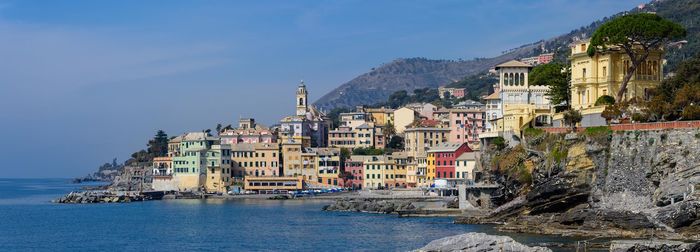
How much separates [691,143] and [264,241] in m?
24.4

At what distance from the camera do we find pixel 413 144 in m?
131

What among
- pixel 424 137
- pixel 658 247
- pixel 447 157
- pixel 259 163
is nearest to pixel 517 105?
pixel 447 157

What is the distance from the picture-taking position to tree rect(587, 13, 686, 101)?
2633 inches

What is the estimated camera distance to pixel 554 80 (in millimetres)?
84062

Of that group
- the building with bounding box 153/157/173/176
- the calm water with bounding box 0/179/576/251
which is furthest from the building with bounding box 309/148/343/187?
the calm water with bounding box 0/179/576/251

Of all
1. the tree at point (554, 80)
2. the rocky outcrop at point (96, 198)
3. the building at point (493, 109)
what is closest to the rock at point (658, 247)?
the tree at point (554, 80)

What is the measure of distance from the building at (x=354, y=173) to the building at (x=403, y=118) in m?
24.9

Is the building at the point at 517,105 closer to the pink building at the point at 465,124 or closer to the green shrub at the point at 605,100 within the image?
the green shrub at the point at 605,100

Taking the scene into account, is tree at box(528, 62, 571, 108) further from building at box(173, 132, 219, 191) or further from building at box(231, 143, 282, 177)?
building at box(173, 132, 219, 191)

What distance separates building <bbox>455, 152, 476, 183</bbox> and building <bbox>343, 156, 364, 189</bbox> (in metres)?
20.1

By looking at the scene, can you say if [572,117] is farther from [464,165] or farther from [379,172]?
[379,172]

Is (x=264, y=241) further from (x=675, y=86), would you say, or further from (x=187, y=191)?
(x=187, y=191)

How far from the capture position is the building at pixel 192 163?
127312 mm

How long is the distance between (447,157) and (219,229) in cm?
4604
